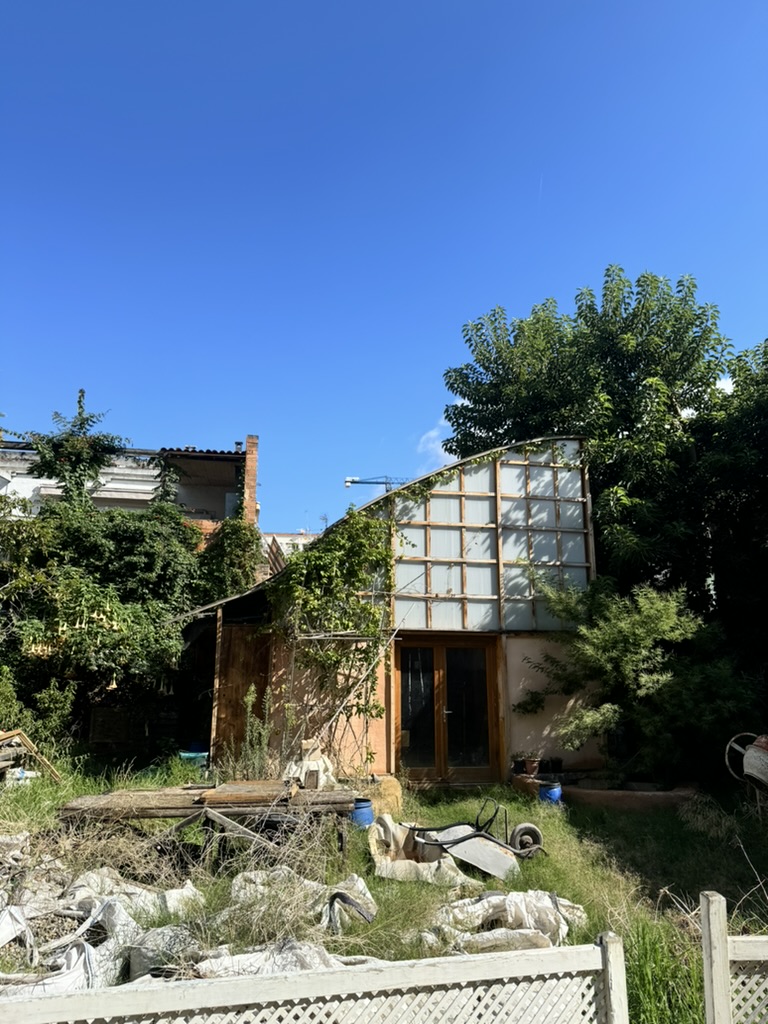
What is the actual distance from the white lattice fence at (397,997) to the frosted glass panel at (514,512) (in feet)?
28.3

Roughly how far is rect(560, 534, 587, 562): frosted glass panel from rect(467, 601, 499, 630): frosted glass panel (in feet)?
4.83

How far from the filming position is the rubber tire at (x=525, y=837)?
6498 mm

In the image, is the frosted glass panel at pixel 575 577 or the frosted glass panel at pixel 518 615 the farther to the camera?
the frosted glass panel at pixel 575 577

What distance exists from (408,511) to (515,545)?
1.80m

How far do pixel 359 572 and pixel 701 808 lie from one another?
5.14 meters

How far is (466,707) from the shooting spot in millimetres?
10500

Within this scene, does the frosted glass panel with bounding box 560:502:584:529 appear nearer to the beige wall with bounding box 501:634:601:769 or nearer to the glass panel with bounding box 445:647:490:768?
the beige wall with bounding box 501:634:601:769

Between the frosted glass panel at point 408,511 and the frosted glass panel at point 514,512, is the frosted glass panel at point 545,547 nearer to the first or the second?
the frosted glass panel at point 514,512

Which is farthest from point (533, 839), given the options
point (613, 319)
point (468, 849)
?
point (613, 319)

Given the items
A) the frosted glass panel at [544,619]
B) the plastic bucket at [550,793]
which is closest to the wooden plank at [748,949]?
the plastic bucket at [550,793]

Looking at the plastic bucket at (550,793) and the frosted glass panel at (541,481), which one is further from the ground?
the frosted glass panel at (541,481)

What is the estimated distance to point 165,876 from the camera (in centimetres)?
508

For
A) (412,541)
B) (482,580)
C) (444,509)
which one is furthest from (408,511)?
(482,580)

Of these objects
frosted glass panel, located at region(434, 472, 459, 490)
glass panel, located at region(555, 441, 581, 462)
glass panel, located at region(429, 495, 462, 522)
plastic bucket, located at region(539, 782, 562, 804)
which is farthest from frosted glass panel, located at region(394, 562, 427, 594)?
plastic bucket, located at region(539, 782, 562, 804)
